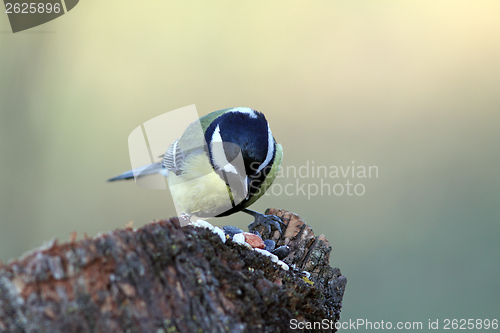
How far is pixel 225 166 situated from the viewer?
1.57 meters

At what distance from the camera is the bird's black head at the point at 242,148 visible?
1.47 m

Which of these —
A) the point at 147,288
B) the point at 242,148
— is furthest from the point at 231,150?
the point at 147,288

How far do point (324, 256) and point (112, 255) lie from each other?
100cm

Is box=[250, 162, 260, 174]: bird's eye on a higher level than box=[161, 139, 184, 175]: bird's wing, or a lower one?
lower

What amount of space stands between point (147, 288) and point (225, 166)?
911 mm

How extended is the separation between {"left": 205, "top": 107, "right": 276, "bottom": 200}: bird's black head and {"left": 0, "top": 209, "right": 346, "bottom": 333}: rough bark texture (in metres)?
0.51

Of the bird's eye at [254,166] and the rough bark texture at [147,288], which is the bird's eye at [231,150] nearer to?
the bird's eye at [254,166]

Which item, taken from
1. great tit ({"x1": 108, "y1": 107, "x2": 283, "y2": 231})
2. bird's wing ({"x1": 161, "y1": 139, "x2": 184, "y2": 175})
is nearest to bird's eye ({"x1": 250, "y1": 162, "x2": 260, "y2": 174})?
great tit ({"x1": 108, "y1": 107, "x2": 283, "y2": 231})

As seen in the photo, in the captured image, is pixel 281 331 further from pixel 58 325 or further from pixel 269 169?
pixel 269 169

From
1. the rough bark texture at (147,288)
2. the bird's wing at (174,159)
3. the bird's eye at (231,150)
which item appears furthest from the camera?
the bird's wing at (174,159)

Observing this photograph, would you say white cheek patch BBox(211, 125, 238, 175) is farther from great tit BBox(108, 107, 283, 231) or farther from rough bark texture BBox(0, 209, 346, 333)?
rough bark texture BBox(0, 209, 346, 333)

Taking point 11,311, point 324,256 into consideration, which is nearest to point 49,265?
point 11,311

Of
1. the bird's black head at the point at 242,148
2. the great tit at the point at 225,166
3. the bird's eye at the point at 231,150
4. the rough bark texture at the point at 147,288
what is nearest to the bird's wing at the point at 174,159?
the great tit at the point at 225,166

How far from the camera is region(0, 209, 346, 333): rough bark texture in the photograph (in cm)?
61
